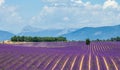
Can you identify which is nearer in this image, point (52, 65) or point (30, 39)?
point (52, 65)

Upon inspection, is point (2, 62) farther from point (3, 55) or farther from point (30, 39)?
point (30, 39)

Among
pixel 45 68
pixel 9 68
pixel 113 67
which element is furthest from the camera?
pixel 113 67

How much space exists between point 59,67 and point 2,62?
143 inches

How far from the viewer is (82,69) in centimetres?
2591

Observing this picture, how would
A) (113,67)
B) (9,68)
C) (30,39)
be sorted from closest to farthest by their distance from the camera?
1. (9,68)
2. (113,67)
3. (30,39)

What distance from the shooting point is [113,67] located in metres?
27.5

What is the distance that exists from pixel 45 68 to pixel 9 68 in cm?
263

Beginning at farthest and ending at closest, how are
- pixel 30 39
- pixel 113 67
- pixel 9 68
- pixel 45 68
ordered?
pixel 30 39, pixel 113 67, pixel 45 68, pixel 9 68

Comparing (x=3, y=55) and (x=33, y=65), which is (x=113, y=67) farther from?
(x=3, y=55)

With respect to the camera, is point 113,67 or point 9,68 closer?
point 9,68

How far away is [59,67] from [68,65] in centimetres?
166

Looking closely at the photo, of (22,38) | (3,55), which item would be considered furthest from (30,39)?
(3,55)

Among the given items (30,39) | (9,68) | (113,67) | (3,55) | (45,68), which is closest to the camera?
(9,68)

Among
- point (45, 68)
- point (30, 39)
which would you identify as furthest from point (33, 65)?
point (30, 39)
